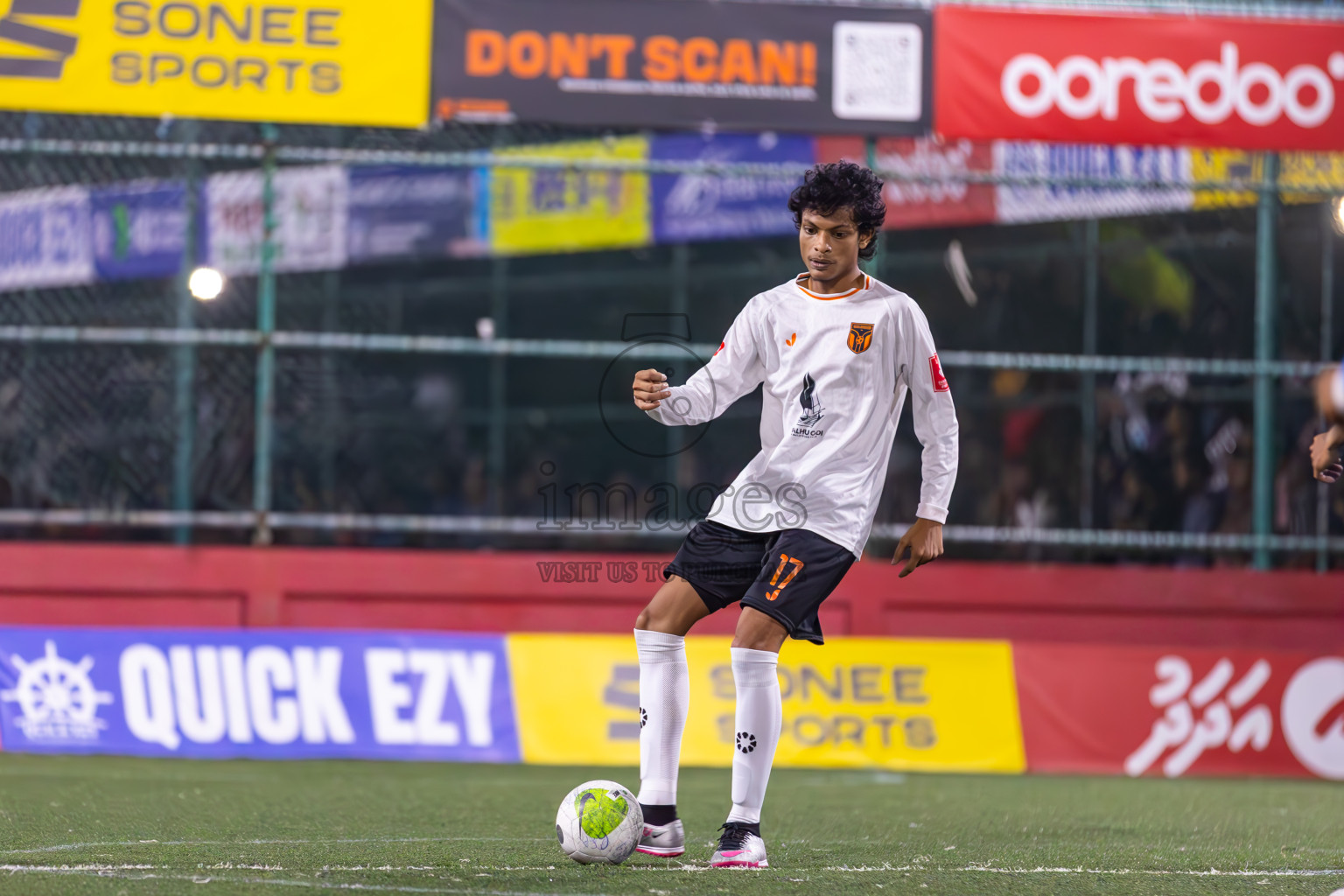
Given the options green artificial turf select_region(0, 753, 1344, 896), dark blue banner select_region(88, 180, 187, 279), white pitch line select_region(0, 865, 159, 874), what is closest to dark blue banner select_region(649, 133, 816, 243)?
dark blue banner select_region(88, 180, 187, 279)

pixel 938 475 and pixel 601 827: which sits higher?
pixel 938 475

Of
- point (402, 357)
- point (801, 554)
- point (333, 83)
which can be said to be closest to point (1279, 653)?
point (801, 554)

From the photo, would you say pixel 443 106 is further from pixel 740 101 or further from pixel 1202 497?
pixel 1202 497

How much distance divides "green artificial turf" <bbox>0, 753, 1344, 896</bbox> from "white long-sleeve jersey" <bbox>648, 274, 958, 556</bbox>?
3.29 ft

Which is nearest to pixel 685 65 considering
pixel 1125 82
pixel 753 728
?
pixel 1125 82

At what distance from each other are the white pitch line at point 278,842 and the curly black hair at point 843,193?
2157 mm

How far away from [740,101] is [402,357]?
18.5ft

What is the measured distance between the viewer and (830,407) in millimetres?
4547

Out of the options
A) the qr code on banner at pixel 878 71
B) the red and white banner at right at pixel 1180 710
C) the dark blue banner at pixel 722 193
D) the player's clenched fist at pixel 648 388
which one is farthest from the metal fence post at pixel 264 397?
the player's clenched fist at pixel 648 388

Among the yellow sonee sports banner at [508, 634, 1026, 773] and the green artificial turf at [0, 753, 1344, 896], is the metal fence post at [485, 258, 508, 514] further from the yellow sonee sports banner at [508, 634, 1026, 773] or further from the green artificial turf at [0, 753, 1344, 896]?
the green artificial turf at [0, 753, 1344, 896]

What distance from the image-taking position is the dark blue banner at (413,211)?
12711mm

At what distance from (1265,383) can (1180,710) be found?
7.42 feet

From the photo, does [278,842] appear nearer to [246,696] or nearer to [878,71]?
[246,696]

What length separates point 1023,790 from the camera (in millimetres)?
7688
